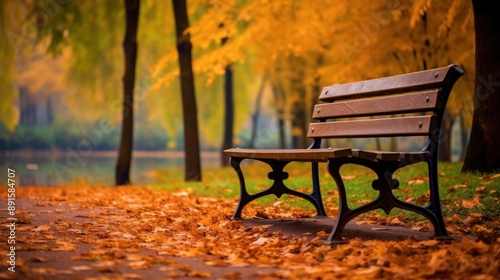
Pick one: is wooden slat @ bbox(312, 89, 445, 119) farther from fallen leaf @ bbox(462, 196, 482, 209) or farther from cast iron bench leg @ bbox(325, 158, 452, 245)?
fallen leaf @ bbox(462, 196, 482, 209)

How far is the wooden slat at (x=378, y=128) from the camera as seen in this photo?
4.86m

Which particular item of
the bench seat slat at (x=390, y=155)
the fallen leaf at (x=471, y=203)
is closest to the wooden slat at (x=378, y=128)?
the bench seat slat at (x=390, y=155)

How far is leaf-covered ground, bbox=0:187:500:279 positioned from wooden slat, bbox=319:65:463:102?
3.92 ft

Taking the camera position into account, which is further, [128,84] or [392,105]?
[128,84]

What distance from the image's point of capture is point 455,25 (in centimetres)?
1103

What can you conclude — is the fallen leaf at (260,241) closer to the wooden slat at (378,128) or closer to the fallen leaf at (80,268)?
the wooden slat at (378,128)

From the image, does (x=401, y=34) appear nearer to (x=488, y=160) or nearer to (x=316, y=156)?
(x=488, y=160)

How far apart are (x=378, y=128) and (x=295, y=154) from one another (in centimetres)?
81

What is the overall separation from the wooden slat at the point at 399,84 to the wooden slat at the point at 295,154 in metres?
0.86

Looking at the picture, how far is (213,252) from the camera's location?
4.61 metres

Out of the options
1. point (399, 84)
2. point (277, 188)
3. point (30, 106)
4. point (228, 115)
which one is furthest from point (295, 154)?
point (30, 106)

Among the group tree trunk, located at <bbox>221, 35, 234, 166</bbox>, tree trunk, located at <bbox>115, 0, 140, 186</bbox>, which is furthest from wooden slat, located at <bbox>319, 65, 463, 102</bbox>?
tree trunk, located at <bbox>221, 35, 234, 166</bbox>

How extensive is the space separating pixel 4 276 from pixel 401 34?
9402mm

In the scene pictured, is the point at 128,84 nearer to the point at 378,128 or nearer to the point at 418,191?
the point at 418,191
